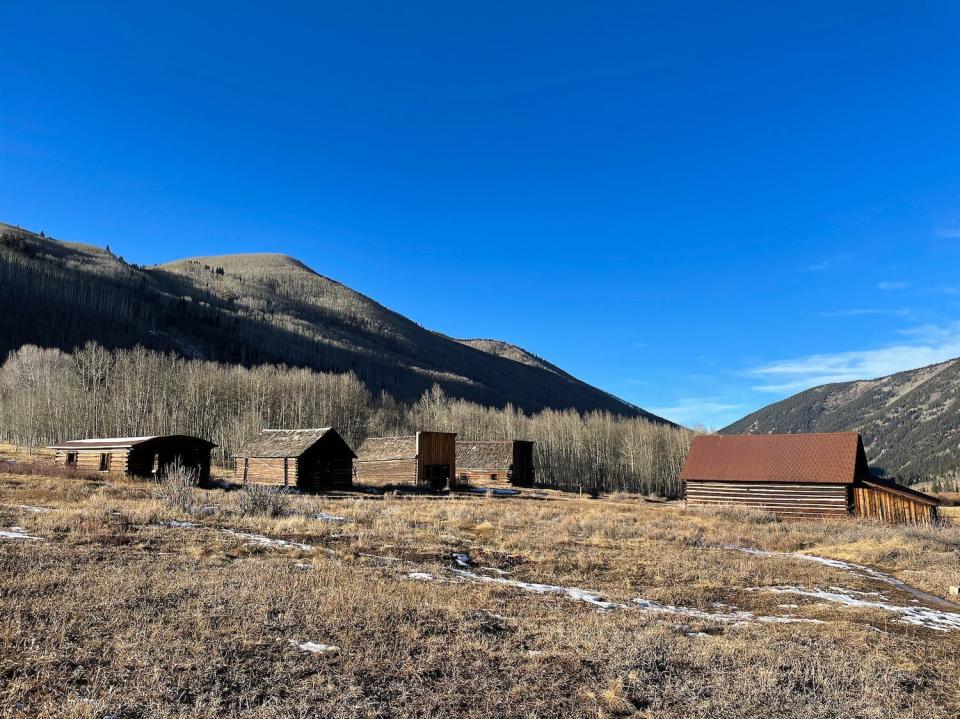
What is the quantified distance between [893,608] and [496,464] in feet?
177

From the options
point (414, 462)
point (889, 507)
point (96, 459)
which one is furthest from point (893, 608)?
point (414, 462)

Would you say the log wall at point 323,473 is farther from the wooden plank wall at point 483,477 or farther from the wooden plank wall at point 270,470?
the wooden plank wall at point 483,477

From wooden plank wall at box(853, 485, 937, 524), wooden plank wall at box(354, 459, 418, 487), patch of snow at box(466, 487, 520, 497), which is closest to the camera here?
wooden plank wall at box(853, 485, 937, 524)

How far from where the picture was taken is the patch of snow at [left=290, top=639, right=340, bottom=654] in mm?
7723

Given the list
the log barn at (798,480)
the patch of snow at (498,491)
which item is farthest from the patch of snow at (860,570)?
the patch of snow at (498,491)

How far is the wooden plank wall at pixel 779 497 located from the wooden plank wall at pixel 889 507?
0.73m

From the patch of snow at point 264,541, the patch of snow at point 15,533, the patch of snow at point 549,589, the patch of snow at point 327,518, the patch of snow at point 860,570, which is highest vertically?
the patch of snow at point 15,533

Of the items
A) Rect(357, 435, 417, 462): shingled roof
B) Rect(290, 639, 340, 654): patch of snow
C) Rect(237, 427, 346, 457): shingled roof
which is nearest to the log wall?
Rect(237, 427, 346, 457): shingled roof

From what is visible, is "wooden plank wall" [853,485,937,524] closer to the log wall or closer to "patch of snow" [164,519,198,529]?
"patch of snow" [164,519,198,529]

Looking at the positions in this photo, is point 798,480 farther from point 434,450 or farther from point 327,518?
point 434,450

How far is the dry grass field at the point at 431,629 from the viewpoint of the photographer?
651cm

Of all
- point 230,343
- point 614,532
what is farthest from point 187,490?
point 230,343

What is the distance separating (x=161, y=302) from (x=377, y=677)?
21107cm

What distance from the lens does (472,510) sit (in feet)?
97.5
